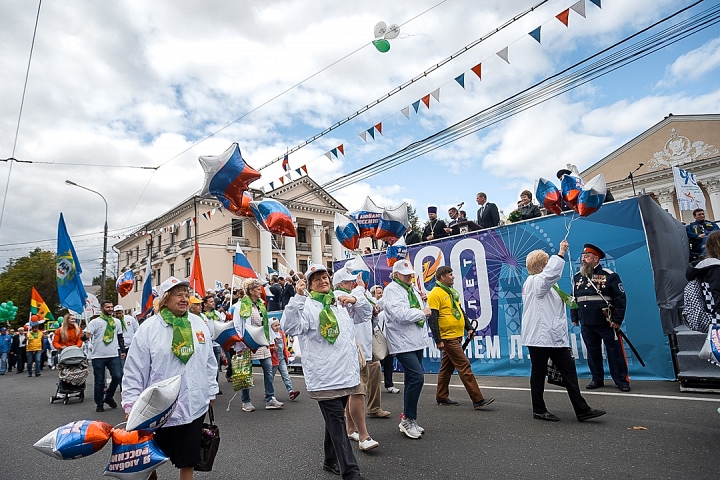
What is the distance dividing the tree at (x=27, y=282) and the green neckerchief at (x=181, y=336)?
2108 inches

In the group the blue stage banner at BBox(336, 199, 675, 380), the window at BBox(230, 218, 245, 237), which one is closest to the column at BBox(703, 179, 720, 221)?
the blue stage banner at BBox(336, 199, 675, 380)

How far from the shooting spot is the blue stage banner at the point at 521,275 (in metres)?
7.13

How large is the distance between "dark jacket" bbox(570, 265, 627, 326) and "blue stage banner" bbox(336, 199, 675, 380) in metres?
0.85

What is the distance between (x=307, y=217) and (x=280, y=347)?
130ft

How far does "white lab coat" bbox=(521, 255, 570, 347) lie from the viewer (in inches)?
200

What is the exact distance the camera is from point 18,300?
47750 mm

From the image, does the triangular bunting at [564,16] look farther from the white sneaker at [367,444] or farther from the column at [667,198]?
the column at [667,198]

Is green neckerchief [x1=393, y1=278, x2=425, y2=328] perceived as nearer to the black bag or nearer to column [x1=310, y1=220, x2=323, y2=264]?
the black bag

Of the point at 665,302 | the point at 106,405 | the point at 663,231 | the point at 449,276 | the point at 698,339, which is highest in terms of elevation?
the point at 663,231

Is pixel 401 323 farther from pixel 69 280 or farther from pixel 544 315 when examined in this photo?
pixel 69 280

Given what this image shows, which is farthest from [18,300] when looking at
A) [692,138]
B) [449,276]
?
[692,138]

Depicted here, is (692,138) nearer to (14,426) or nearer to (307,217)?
(307,217)

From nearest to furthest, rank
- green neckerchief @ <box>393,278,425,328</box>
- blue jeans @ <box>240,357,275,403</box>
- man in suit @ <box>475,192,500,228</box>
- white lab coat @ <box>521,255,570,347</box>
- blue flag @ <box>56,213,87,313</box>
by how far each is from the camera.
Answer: white lab coat @ <box>521,255,570,347</box> → green neckerchief @ <box>393,278,425,328</box> → blue jeans @ <box>240,357,275,403</box> → blue flag @ <box>56,213,87,313</box> → man in suit @ <box>475,192,500,228</box>

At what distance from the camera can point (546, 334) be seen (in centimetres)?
511
